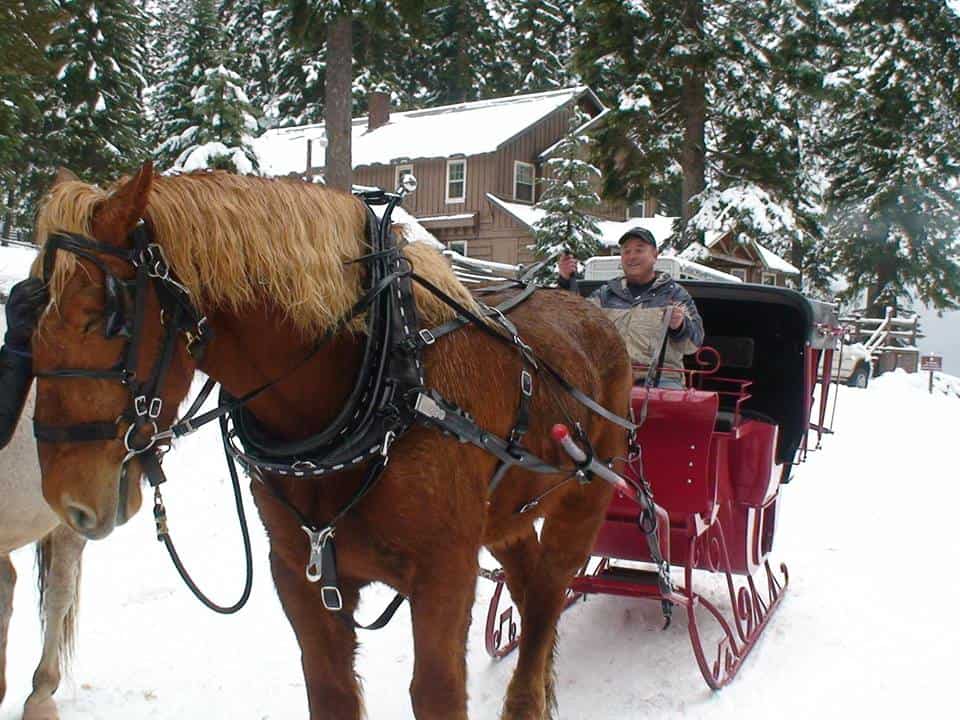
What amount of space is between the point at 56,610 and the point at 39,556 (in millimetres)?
306

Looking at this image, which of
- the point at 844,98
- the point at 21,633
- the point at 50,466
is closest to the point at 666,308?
the point at 50,466

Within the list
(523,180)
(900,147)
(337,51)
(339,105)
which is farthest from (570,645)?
(900,147)

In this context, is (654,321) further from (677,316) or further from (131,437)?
(131,437)

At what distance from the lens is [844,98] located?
83.9 feet

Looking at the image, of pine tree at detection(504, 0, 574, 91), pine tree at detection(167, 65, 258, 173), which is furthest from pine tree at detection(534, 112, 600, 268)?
pine tree at detection(504, 0, 574, 91)

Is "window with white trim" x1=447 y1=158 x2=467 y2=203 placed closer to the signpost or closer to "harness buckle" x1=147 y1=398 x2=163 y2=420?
the signpost

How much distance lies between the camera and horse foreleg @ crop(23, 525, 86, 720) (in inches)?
145

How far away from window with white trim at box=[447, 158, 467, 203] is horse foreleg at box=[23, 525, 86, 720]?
22.6 meters

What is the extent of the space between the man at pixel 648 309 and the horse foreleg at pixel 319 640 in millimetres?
2242

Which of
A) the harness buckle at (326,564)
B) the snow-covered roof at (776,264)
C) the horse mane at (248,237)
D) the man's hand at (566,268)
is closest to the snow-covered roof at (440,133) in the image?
the snow-covered roof at (776,264)

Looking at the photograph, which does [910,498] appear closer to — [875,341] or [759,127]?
[759,127]

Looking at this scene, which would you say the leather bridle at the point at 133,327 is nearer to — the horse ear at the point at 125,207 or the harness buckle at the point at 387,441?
the horse ear at the point at 125,207

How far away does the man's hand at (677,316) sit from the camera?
13.9ft

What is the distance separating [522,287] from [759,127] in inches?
667
